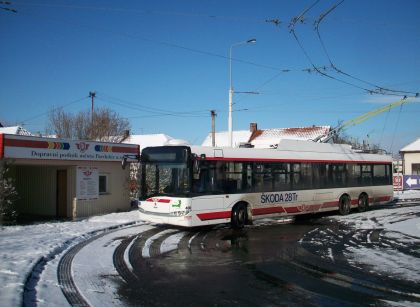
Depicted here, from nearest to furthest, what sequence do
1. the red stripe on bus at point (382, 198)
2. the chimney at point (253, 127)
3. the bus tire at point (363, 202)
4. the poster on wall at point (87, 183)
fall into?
the poster on wall at point (87, 183) < the bus tire at point (363, 202) < the red stripe on bus at point (382, 198) < the chimney at point (253, 127)

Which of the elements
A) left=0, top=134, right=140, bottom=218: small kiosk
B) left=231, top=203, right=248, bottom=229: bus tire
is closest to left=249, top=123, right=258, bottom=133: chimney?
left=0, top=134, right=140, bottom=218: small kiosk

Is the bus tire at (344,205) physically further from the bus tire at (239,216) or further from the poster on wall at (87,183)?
the poster on wall at (87,183)

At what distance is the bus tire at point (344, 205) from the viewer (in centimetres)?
2019

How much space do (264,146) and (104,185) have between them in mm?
7451

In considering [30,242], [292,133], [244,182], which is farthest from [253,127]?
[30,242]

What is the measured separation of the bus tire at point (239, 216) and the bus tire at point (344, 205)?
251 inches

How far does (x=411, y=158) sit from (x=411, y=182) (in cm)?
1579

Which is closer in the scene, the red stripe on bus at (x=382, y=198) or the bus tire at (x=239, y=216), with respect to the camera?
the bus tire at (x=239, y=216)

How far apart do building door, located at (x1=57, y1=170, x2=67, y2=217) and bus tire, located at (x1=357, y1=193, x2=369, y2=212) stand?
43.8 feet

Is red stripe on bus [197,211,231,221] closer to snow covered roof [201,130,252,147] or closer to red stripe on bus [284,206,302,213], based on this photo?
red stripe on bus [284,206,302,213]

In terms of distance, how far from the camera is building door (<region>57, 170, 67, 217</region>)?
1941 centimetres

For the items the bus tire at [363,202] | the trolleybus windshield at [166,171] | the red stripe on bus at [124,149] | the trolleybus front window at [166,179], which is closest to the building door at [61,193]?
the red stripe on bus at [124,149]

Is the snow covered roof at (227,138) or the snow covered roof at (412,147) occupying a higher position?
the snow covered roof at (227,138)

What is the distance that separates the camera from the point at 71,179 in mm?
18891
